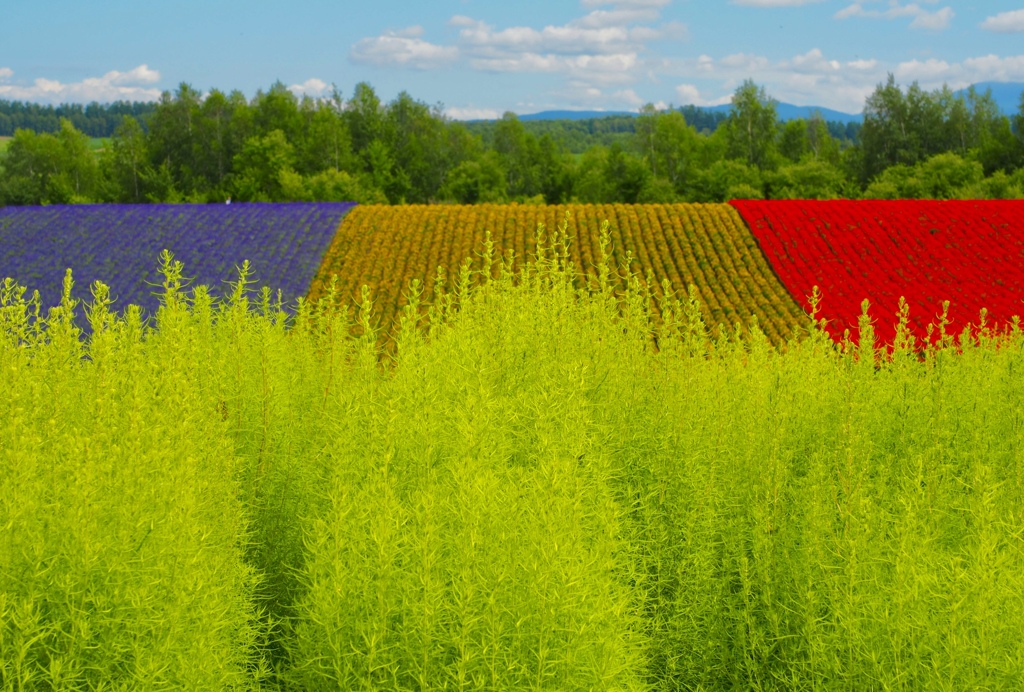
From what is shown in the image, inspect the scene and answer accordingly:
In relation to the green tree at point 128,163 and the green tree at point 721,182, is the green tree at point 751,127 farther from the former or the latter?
the green tree at point 128,163

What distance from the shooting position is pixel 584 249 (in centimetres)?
2272

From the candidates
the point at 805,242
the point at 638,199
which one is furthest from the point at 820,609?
the point at 638,199

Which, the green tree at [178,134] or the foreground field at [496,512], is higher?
the green tree at [178,134]

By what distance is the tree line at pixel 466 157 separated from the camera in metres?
43.8

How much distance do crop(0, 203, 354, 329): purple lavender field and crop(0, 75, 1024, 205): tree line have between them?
1630cm

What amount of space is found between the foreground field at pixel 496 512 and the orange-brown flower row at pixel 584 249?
456 inches

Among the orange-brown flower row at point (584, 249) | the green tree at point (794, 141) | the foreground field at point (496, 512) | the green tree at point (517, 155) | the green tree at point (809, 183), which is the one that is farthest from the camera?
the green tree at point (794, 141)

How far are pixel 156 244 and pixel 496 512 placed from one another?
21.1 meters

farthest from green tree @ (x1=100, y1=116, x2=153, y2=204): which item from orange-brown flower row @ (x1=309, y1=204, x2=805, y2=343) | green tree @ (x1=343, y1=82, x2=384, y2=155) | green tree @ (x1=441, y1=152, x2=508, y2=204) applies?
orange-brown flower row @ (x1=309, y1=204, x2=805, y2=343)

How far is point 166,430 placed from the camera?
4039 mm

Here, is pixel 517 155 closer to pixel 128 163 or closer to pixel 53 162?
pixel 128 163

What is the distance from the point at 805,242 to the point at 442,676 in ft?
69.6

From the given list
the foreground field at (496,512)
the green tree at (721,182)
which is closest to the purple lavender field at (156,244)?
the foreground field at (496,512)

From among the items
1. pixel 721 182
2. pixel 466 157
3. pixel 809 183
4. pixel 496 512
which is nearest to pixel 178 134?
pixel 466 157
